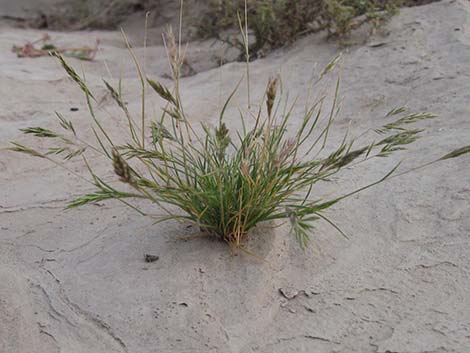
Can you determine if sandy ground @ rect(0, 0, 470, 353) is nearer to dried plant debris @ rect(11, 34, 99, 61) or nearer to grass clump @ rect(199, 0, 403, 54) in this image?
grass clump @ rect(199, 0, 403, 54)

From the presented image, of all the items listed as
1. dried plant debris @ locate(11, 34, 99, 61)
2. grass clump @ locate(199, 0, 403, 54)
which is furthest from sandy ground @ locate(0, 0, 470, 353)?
dried plant debris @ locate(11, 34, 99, 61)

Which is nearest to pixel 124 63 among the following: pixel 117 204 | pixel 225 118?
pixel 225 118

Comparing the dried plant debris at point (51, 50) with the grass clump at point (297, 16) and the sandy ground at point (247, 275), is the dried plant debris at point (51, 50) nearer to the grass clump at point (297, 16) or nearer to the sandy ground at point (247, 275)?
the grass clump at point (297, 16)

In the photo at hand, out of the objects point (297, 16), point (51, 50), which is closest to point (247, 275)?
point (297, 16)

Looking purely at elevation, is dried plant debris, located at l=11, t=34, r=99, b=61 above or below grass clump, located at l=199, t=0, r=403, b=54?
below

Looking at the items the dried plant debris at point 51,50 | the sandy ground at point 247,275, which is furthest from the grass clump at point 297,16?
the sandy ground at point 247,275

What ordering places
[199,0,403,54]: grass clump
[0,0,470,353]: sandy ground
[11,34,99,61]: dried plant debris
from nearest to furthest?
[0,0,470,353]: sandy ground → [199,0,403,54]: grass clump → [11,34,99,61]: dried plant debris

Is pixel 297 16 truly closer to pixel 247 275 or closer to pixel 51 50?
pixel 51 50

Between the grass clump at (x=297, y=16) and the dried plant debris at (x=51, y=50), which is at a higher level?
the grass clump at (x=297, y=16)

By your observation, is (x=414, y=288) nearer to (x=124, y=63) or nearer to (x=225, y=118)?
(x=225, y=118)
